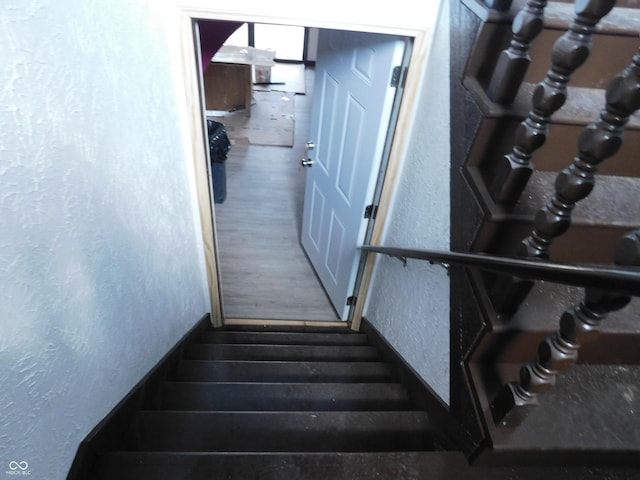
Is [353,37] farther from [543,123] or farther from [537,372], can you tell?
[537,372]

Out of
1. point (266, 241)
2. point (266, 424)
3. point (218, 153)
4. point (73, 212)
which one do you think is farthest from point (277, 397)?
point (218, 153)

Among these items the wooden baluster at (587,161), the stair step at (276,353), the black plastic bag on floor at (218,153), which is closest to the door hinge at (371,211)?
the stair step at (276,353)

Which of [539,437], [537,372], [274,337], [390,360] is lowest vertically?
[274,337]

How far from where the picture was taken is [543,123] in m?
0.88

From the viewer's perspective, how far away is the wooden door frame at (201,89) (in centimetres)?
150

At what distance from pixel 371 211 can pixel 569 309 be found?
4.52 ft

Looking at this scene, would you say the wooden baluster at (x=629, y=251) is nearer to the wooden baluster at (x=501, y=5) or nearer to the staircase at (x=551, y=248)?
the staircase at (x=551, y=248)

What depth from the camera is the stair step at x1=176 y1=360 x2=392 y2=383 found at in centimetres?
180

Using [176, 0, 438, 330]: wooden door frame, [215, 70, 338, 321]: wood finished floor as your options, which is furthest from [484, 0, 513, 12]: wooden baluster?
[215, 70, 338, 321]: wood finished floor

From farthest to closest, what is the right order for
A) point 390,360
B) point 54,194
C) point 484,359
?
point 390,360 < point 484,359 < point 54,194

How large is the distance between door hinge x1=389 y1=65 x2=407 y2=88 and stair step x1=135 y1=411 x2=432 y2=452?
136cm

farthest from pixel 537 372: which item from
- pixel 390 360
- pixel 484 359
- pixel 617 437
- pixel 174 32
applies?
pixel 174 32

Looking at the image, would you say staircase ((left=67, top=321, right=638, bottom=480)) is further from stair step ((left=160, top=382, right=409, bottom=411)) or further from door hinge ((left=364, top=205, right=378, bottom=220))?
door hinge ((left=364, top=205, right=378, bottom=220))

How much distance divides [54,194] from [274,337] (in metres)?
1.80
